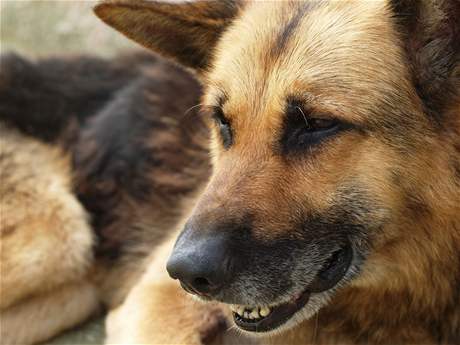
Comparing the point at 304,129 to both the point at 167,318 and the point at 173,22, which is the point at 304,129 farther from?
the point at 167,318

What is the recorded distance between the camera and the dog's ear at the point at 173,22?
337 centimetres

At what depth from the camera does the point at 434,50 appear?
2.84 meters

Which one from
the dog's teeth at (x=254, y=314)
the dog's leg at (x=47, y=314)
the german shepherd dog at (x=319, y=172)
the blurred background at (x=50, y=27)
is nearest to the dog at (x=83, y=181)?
the dog's leg at (x=47, y=314)

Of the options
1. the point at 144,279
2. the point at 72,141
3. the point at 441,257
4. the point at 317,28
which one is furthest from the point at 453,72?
the point at 72,141

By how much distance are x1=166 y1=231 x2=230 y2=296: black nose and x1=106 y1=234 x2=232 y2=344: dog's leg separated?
878mm

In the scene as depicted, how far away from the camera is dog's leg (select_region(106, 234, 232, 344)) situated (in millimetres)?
3549

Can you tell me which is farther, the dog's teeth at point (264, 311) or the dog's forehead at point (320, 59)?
the dog's teeth at point (264, 311)

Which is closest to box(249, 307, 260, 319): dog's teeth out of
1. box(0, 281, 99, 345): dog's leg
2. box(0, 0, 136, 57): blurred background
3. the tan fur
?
the tan fur

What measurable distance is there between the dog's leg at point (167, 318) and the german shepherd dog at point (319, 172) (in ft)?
0.03

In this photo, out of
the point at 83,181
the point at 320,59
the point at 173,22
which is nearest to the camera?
the point at 320,59

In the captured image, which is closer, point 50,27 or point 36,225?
point 36,225

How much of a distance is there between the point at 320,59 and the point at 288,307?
941mm

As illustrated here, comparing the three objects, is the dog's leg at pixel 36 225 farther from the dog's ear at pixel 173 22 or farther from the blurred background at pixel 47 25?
the blurred background at pixel 47 25

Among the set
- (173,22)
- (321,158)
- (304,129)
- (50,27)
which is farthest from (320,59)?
(50,27)
